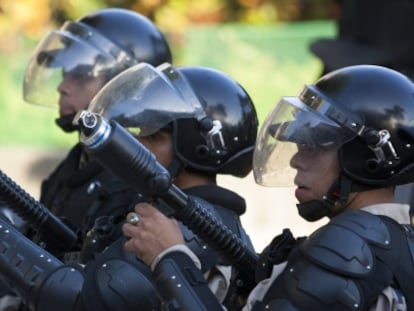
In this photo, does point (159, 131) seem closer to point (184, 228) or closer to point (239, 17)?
point (184, 228)

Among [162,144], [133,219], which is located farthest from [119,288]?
[162,144]

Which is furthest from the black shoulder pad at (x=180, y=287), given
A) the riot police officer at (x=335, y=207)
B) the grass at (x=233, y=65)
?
the grass at (x=233, y=65)

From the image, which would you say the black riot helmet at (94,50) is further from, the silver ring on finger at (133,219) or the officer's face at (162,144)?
the silver ring on finger at (133,219)

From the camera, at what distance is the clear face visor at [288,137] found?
13.4 ft

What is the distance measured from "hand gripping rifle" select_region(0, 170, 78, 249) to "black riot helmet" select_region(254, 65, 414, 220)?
0.99 metres

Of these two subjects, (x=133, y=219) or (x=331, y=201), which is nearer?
(x=133, y=219)

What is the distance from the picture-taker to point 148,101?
4.59 meters

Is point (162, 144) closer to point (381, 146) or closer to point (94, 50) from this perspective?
point (381, 146)

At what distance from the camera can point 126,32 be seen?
6098mm

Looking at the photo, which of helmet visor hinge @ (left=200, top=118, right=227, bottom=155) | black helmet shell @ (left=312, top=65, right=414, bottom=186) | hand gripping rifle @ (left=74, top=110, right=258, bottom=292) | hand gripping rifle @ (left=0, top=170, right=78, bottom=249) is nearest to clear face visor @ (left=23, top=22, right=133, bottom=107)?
hand gripping rifle @ (left=0, top=170, right=78, bottom=249)

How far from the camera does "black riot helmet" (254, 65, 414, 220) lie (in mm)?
4066

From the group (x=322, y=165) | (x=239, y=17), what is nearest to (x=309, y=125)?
(x=322, y=165)

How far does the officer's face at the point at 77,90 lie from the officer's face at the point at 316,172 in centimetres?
199

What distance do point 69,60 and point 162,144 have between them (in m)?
1.43
